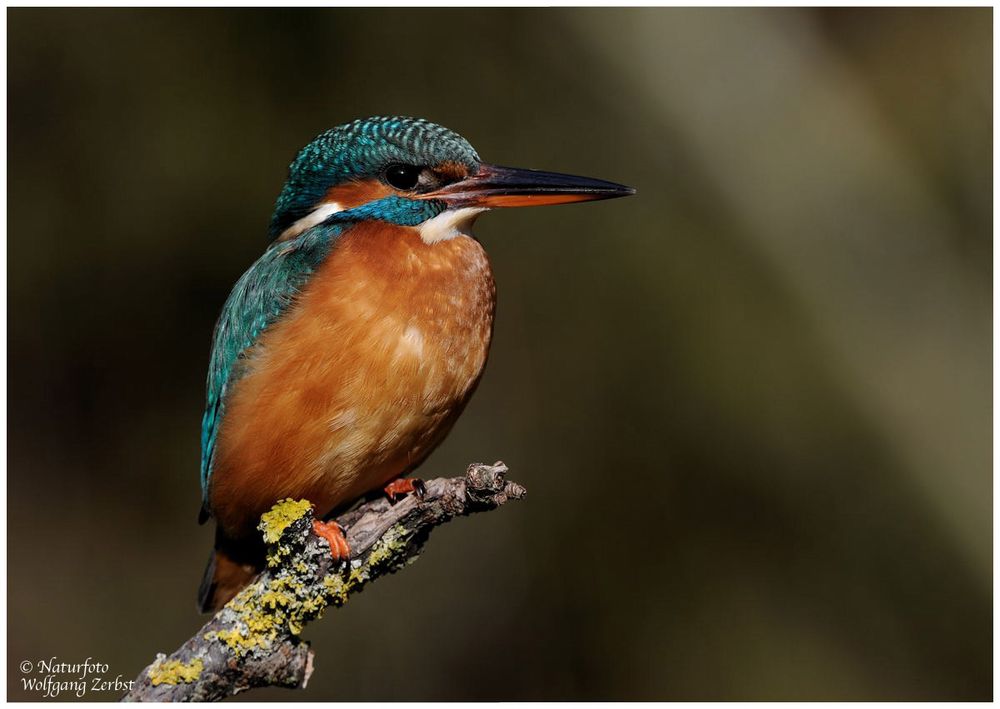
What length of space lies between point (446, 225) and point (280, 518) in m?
0.84

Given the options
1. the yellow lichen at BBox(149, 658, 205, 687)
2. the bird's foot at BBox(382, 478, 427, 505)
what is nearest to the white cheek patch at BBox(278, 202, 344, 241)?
the bird's foot at BBox(382, 478, 427, 505)

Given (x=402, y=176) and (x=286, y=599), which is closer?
(x=286, y=599)

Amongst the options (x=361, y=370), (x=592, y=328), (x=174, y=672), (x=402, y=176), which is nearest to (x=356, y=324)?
(x=361, y=370)

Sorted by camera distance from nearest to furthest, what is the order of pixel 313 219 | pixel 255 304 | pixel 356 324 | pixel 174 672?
pixel 174 672 < pixel 356 324 < pixel 255 304 < pixel 313 219

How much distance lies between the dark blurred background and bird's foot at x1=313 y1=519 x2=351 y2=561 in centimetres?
197

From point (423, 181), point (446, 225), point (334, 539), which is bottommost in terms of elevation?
point (334, 539)

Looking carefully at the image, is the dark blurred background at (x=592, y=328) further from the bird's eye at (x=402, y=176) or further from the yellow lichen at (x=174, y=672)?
the yellow lichen at (x=174, y=672)

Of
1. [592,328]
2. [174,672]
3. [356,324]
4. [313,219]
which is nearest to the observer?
[174,672]

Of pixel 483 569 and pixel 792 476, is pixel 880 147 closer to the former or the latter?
pixel 792 476

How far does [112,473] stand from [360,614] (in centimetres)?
127

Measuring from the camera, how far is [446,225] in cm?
272

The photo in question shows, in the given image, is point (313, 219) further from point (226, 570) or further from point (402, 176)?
point (226, 570)

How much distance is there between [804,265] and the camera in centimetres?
415

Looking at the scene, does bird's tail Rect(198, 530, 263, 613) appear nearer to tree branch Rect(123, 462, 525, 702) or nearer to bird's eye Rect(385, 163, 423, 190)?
tree branch Rect(123, 462, 525, 702)
